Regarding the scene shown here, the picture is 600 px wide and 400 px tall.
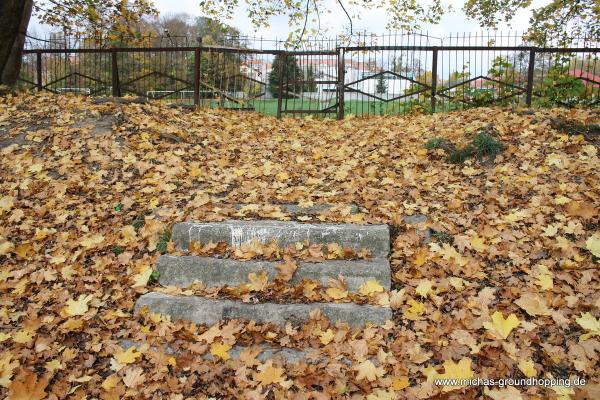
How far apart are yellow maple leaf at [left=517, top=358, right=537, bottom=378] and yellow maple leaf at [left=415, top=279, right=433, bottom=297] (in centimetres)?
87

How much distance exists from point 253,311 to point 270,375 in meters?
0.65

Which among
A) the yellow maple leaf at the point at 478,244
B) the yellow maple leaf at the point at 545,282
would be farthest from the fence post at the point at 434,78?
the yellow maple leaf at the point at 545,282

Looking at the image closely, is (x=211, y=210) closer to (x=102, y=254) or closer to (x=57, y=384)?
(x=102, y=254)

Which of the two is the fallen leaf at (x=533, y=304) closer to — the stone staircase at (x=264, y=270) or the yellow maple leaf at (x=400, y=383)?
the stone staircase at (x=264, y=270)

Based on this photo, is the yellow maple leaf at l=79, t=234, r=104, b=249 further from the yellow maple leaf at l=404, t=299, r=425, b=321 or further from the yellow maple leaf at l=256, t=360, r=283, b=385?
the yellow maple leaf at l=404, t=299, r=425, b=321

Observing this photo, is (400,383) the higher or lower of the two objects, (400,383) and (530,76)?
the lower

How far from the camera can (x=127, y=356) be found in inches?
127

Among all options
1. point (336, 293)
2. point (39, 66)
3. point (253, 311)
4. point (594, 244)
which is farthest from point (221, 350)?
point (39, 66)

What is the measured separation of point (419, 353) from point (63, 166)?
5161 millimetres

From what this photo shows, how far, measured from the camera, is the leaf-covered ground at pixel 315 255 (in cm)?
299

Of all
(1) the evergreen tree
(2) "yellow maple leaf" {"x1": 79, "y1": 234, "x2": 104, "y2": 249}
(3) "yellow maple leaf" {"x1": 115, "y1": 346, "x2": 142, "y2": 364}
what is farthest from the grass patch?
(1) the evergreen tree

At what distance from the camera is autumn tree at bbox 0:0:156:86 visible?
8672mm

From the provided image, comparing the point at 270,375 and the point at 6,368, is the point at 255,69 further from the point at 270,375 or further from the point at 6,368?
the point at 270,375

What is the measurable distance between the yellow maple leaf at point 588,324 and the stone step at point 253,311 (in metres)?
1.28
